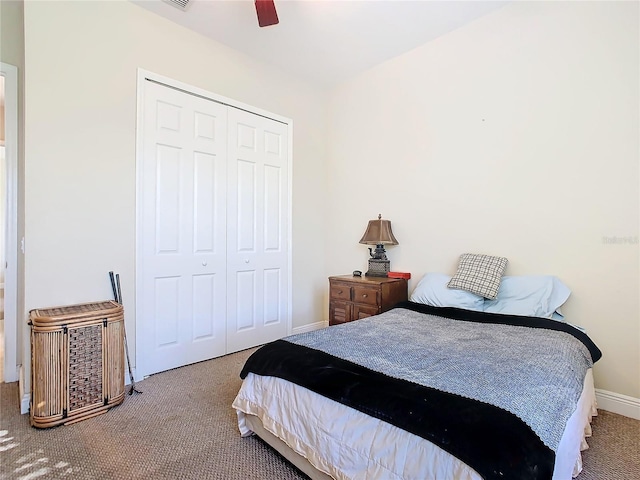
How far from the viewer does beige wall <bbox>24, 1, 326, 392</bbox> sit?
7.24 ft

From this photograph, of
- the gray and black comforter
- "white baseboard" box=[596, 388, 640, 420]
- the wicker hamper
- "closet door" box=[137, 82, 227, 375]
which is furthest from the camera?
"closet door" box=[137, 82, 227, 375]

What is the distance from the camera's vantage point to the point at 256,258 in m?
3.43

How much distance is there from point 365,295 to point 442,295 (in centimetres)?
67

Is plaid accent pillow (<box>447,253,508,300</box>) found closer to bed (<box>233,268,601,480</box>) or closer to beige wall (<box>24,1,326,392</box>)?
bed (<box>233,268,601,480</box>)

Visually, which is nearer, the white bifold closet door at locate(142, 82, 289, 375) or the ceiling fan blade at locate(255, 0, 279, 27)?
the ceiling fan blade at locate(255, 0, 279, 27)

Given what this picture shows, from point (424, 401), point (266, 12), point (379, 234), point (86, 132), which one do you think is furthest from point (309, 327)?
point (266, 12)

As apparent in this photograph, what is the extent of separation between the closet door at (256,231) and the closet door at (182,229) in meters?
0.11

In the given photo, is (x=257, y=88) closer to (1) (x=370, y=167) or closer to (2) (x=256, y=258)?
(1) (x=370, y=167)

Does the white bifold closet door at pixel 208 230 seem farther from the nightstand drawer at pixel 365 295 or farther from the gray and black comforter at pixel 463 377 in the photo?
the gray and black comforter at pixel 463 377

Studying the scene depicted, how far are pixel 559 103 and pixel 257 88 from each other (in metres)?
2.60

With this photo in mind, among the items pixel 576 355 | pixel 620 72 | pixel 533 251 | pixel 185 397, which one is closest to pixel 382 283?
pixel 533 251

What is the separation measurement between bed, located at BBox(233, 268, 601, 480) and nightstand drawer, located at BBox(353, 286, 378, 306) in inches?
35.0

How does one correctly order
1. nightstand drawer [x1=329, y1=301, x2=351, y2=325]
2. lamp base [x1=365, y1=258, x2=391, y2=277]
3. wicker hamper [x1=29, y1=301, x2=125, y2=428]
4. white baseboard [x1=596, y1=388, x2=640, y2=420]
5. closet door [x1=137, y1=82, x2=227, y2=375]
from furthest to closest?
lamp base [x1=365, y1=258, x2=391, y2=277] → nightstand drawer [x1=329, y1=301, x2=351, y2=325] → closet door [x1=137, y1=82, x2=227, y2=375] → white baseboard [x1=596, y1=388, x2=640, y2=420] → wicker hamper [x1=29, y1=301, x2=125, y2=428]

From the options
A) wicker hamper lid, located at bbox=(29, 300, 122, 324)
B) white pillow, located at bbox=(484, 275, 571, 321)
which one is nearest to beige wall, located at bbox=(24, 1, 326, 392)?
wicker hamper lid, located at bbox=(29, 300, 122, 324)
